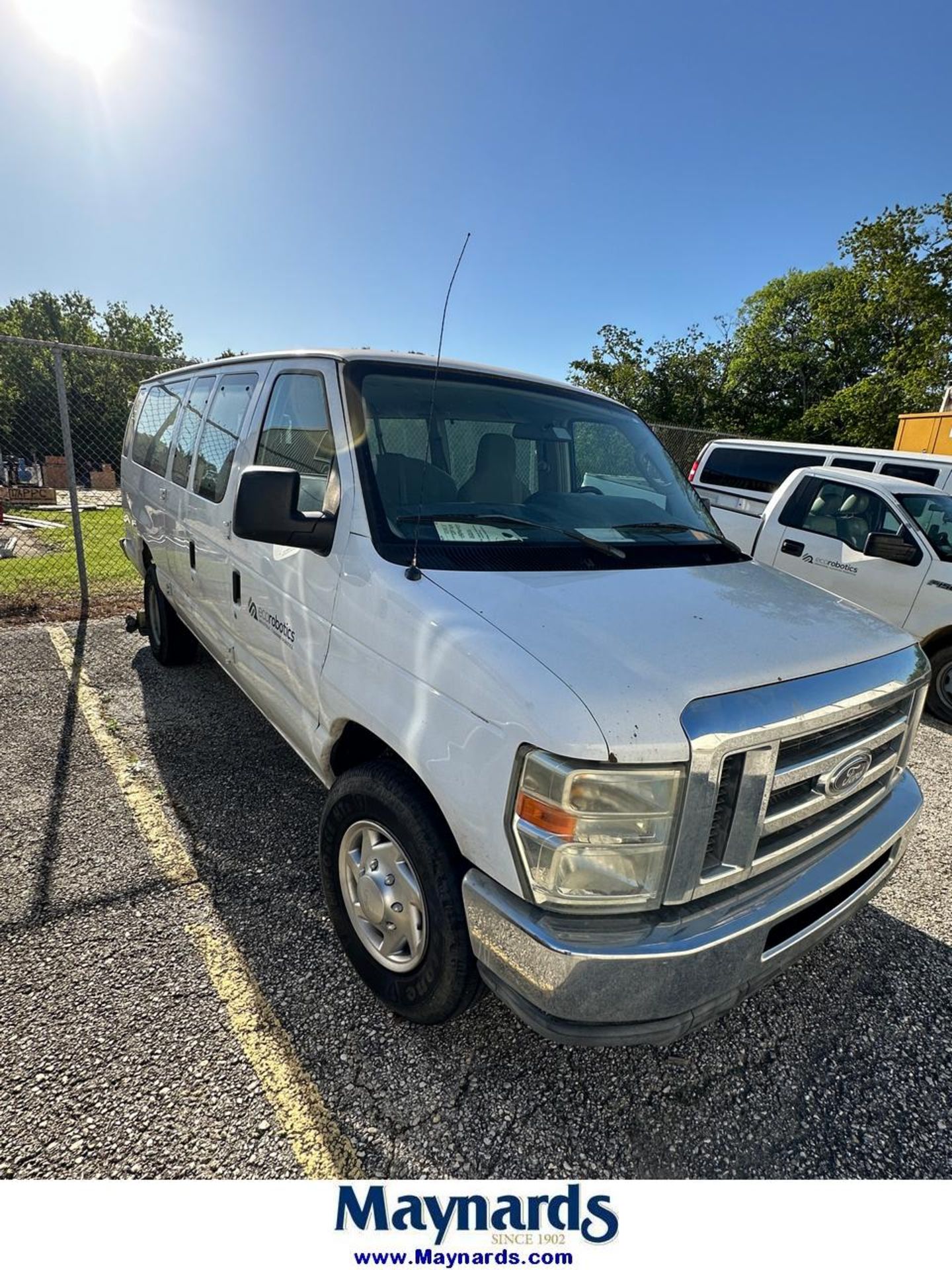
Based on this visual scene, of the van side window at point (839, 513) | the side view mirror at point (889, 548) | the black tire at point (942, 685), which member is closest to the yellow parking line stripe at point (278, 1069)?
the side view mirror at point (889, 548)

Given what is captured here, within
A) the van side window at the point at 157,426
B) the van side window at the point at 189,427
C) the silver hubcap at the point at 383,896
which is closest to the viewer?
the silver hubcap at the point at 383,896

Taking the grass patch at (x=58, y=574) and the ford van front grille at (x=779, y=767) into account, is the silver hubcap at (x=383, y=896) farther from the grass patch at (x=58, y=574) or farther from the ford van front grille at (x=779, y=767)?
the grass patch at (x=58, y=574)

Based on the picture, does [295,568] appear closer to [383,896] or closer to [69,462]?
[383,896]

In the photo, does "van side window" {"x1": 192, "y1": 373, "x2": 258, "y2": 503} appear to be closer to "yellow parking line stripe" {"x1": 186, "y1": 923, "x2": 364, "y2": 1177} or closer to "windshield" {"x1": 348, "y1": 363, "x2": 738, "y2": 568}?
"windshield" {"x1": 348, "y1": 363, "x2": 738, "y2": 568}

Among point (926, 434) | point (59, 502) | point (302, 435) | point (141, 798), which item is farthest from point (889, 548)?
point (59, 502)

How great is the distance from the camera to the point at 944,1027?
2.34 meters

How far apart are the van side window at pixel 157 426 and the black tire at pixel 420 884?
3.39 meters

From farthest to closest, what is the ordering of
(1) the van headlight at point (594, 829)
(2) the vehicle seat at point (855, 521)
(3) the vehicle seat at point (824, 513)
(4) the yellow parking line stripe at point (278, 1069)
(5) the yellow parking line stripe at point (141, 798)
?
(3) the vehicle seat at point (824, 513), (2) the vehicle seat at point (855, 521), (5) the yellow parking line stripe at point (141, 798), (4) the yellow parking line stripe at point (278, 1069), (1) the van headlight at point (594, 829)

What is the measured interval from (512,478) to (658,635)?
1094 millimetres

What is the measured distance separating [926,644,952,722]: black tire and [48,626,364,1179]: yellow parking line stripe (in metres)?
5.64

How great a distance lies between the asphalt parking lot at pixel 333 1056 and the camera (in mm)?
1785

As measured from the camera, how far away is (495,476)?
8.39 feet

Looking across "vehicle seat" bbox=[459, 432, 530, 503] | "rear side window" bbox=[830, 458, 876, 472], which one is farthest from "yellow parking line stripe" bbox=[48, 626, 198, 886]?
"rear side window" bbox=[830, 458, 876, 472]

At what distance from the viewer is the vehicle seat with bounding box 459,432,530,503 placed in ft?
8.01
